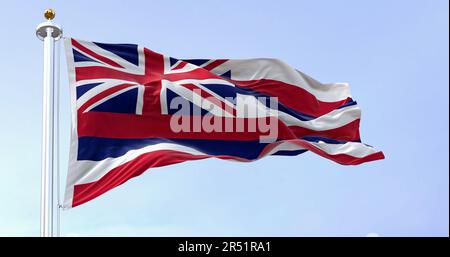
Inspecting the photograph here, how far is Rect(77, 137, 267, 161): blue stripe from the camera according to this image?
10164 millimetres

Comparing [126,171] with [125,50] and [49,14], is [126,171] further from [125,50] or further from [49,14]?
[49,14]

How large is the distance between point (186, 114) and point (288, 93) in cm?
237

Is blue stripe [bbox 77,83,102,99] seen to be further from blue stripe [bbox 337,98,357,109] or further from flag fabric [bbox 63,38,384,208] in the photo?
blue stripe [bbox 337,98,357,109]

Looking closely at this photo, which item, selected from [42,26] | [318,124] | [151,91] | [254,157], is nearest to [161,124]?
[151,91]

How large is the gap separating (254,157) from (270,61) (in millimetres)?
2227

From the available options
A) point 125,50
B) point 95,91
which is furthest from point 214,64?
point 95,91

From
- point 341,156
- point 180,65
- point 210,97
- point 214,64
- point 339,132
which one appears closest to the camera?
point 210,97

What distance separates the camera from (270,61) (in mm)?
12609

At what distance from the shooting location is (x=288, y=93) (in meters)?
12.6

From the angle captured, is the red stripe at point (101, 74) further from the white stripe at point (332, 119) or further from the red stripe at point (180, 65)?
the white stripe at point (332, 119)

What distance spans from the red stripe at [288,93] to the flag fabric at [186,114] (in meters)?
0.02

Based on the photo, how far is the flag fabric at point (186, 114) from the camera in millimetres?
10156

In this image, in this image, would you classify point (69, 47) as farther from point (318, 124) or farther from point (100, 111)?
point (318, 124)

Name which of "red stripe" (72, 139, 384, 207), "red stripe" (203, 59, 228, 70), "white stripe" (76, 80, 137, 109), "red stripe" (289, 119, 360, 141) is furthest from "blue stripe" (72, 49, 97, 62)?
"red stripe" (289, 119, 360, 141)
